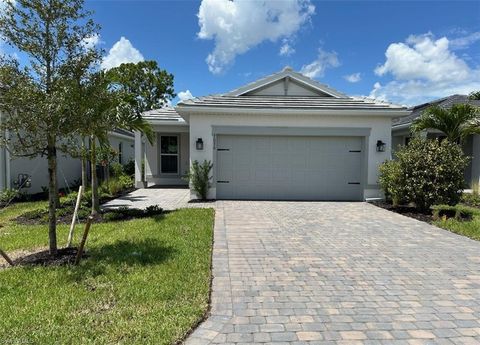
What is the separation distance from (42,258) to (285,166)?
8.35m

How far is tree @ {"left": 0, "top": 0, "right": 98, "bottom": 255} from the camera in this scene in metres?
4.74

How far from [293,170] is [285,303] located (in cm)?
836

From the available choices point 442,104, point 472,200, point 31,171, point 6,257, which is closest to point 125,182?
point 31,171

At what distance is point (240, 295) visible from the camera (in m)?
4.07

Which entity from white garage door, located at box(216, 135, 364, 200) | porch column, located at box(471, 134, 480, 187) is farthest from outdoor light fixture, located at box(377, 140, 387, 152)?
porch column, located at box(471, 134, 480, 187)

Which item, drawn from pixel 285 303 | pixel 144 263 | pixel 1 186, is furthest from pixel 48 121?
pixel 1 186

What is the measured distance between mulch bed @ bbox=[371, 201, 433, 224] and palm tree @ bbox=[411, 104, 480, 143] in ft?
12.2

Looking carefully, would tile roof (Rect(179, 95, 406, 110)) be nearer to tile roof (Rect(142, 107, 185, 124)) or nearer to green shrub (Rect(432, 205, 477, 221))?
tile roof (Rect(142, 107, 185, 124))

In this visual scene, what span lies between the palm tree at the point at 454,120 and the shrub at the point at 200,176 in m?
8.15

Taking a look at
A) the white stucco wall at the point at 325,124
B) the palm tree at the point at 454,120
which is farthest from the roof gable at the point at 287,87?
the palm tree at the point at 454,120

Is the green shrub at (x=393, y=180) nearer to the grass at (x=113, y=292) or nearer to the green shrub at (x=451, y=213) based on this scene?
the green shrub at (x=451, y=213)

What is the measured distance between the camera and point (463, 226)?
780 cm

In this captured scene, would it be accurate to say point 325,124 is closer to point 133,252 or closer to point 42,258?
point 133,252

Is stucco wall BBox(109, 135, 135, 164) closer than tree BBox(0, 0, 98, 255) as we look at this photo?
No
